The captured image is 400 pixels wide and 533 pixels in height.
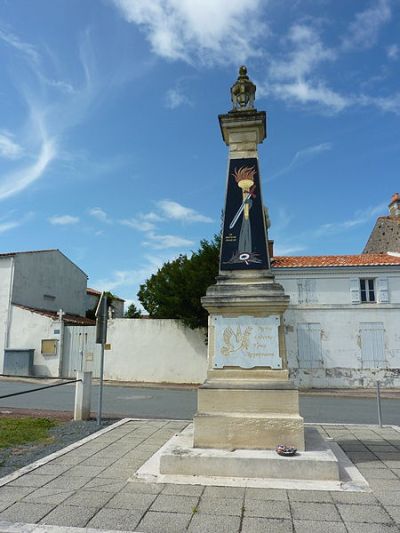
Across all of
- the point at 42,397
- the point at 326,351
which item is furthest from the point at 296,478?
the point at 326,351

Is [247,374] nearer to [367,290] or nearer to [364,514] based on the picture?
[364,514]

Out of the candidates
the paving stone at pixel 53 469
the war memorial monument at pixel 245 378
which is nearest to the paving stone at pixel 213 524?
the war memorial monument at pixel 245 378

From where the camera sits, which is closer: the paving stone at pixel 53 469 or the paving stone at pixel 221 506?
the paving stone at pixel 221 506

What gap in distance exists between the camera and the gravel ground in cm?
552

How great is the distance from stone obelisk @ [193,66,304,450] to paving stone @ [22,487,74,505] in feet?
5.23

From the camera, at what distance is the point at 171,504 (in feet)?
13.0

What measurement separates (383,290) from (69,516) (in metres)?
18.3

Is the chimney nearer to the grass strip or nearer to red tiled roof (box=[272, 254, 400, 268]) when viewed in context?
red tiled roof (box=[272, 254, 400, 268])

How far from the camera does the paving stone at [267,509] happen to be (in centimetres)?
372

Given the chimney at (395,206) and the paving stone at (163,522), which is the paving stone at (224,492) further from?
the chimney at (395,206)

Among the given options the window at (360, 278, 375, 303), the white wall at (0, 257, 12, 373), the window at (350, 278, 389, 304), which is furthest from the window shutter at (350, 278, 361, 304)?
the white wall at (0, 257, 12, 373)

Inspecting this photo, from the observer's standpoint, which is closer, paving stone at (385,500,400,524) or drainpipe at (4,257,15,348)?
paving stone at (385,500,400,524)

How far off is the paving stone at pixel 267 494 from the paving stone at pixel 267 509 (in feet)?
0.30

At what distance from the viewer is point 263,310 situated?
5.57m
